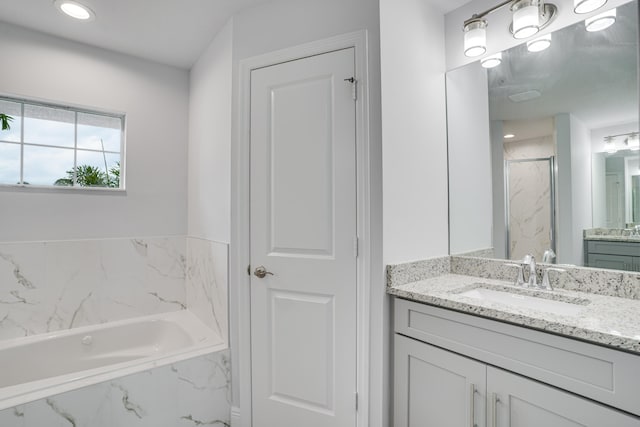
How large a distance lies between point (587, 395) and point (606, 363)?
0.39ft

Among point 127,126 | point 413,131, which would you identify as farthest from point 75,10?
point 413,131

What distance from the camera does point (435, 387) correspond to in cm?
139

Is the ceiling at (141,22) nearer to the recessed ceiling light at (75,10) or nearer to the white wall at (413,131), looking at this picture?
the recessed ceiling light at (75,10)

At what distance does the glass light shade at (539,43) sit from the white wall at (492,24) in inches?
0.9

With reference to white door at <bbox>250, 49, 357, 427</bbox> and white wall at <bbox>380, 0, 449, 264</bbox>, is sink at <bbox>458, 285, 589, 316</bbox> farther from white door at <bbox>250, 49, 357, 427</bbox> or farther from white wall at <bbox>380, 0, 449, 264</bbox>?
white door at <bbox>250, 49, 357, 427</bbox>

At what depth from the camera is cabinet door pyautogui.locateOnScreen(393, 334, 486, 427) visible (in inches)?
49.7

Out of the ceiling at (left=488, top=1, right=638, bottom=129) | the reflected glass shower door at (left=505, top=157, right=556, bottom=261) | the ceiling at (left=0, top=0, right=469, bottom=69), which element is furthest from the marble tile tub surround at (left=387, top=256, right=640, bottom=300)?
the ceiling at (left=0, top=0, right=469, bottom=69)

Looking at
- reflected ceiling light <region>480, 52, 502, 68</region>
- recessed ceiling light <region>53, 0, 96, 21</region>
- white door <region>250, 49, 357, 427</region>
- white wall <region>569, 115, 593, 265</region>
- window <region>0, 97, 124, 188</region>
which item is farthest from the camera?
window <region>0, 97, 124, 188</region>

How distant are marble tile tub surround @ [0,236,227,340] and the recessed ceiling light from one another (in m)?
1.47

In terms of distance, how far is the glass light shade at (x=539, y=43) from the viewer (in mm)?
1576

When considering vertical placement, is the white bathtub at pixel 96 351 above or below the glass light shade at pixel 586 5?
below

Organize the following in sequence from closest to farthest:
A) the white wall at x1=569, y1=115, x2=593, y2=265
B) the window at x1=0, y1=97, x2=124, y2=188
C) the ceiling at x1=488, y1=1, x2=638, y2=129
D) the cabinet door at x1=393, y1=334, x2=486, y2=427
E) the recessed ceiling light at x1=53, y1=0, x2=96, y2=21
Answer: the cabinet door at x1=393, y1=334, x2=486, y2=427
the ceiling at x1=488, y1=1, x2=638, y2=129
the white wall at x1=569, y1=115, x2=593, y2=265
the recessed ceiling light at x1=53, y1=0, x2=96, y2=21
the window at x1=0, y1=97, x2=124, y2=188

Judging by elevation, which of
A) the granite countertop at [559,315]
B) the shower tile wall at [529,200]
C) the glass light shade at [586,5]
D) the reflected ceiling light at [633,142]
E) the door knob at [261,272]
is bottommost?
the granite countertop at [559,315]

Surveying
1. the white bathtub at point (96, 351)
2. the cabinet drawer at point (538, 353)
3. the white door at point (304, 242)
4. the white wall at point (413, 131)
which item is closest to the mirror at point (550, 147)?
the white wall at point (413, 131)
